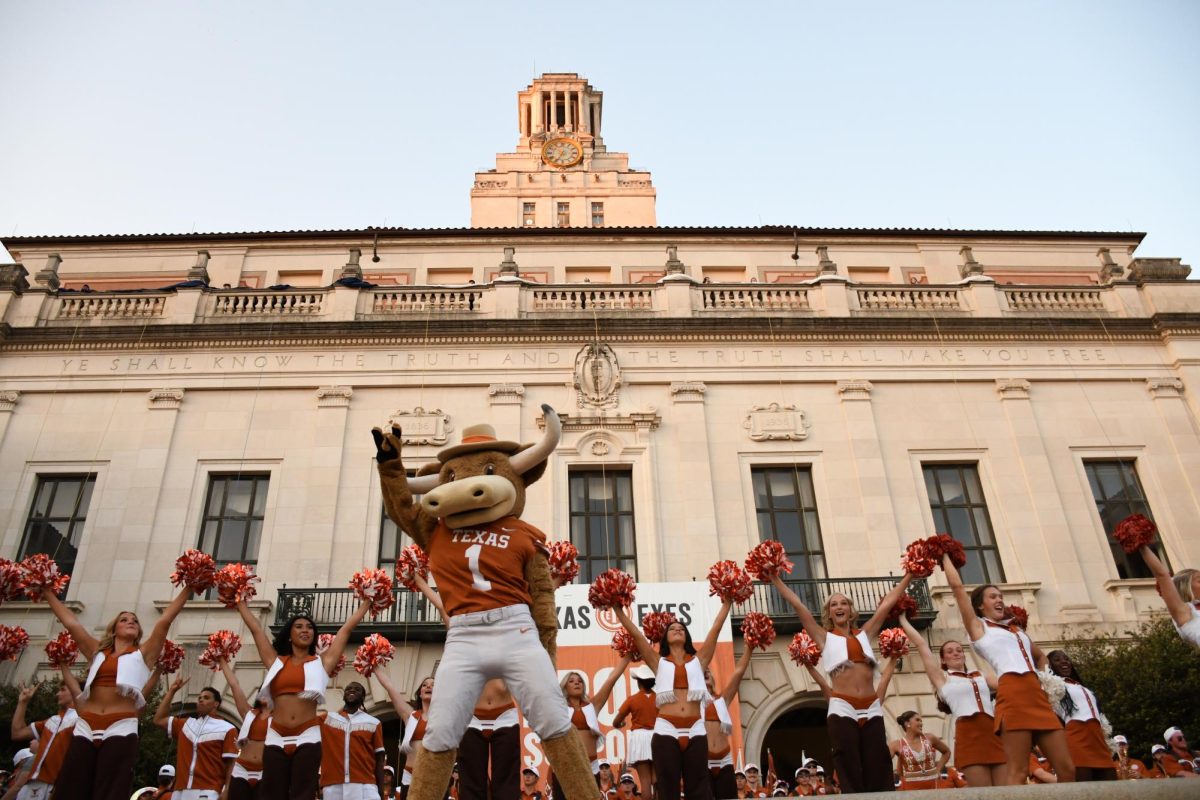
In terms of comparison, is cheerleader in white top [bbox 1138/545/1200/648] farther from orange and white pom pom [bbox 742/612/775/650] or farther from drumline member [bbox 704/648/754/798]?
orange and white pom pom [bbox 742/612/775/650]

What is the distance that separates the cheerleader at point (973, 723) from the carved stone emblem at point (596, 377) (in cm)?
1050

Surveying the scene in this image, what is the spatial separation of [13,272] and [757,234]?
18.1m

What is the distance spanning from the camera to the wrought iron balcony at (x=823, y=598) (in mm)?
14453

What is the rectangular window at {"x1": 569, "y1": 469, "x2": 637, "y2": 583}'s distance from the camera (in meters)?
15.7

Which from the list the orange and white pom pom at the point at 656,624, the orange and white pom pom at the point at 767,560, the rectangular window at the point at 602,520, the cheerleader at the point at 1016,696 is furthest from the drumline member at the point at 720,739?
the rectangular window at the point at 602,520

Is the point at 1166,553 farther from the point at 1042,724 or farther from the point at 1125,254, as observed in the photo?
the point at 1042,724

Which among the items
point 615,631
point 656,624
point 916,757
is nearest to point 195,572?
point 656,624

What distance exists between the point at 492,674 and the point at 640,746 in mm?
4156

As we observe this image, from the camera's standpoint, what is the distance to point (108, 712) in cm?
600

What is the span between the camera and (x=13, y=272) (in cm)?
1802

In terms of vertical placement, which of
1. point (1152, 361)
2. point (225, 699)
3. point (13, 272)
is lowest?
point (225, 699)

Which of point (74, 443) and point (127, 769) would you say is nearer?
point (127, 769)

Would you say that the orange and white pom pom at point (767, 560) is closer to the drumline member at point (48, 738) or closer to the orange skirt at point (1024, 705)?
the orange skirt at point (1024, 705)

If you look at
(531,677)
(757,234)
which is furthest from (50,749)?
(757,234)
